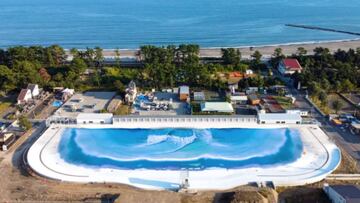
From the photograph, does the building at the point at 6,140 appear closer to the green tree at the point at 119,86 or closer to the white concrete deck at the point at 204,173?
the white concrete deck at the point at 204,173

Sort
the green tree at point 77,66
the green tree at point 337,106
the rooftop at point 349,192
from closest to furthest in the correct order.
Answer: the rooftop at point 349,192 → the green tree at point 337,106 → the green tree at point 77,66

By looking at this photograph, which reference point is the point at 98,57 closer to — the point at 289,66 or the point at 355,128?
the point at 289,66

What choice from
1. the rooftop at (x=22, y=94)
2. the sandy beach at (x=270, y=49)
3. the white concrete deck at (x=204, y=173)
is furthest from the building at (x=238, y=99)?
the rooftop at (x=22, y=94)

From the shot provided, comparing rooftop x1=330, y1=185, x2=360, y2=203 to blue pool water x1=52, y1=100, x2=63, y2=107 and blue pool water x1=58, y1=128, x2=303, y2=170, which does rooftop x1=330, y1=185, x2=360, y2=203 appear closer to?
blue pool water x1=58, y1=128, x2=303, y2=170

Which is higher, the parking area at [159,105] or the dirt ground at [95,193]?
the parking area at [159,105]

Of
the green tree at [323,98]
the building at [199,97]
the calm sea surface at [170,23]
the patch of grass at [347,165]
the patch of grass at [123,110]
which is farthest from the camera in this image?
the calm sea surface at [170,23]

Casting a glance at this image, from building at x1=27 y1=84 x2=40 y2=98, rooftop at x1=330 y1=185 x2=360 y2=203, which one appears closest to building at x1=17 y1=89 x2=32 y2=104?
building at x1=27 y1=84 x2=40 y2=98

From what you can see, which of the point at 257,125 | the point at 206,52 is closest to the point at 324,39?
the point at 206,52
